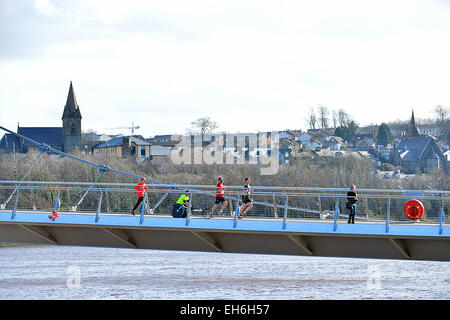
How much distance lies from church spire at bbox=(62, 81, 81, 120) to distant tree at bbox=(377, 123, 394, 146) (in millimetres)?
62368

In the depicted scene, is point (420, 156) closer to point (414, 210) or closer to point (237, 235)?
point (414, 210)

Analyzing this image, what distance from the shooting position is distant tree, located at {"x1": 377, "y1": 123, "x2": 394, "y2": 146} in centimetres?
14575

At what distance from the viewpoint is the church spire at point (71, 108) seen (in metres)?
152

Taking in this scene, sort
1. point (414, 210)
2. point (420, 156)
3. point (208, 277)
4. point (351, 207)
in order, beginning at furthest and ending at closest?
point (420, 156)
point (208, 277)
point (414, 210)
point (351, 207)

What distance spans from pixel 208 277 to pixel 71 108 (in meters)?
119

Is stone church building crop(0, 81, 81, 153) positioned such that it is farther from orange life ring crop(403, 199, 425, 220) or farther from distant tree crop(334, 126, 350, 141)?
orange life ring crop(403, 199, 425, 220)

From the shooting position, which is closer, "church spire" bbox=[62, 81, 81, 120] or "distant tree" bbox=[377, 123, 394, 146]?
"distant tree" bbox=[377, 123, 394, 146]

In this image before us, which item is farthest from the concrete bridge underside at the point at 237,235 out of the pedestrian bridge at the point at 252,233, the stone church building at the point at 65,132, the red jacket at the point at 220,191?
the stone church building at the point at 65,132

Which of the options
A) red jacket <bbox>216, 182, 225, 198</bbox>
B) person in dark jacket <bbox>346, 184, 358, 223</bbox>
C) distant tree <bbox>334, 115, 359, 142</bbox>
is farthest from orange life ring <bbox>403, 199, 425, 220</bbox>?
distant tree <bbox>334, 115, 359, 142</bbox>

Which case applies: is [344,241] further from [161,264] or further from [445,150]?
[445,150]

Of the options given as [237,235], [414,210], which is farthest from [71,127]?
[414,210]

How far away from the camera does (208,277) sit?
135 feet
